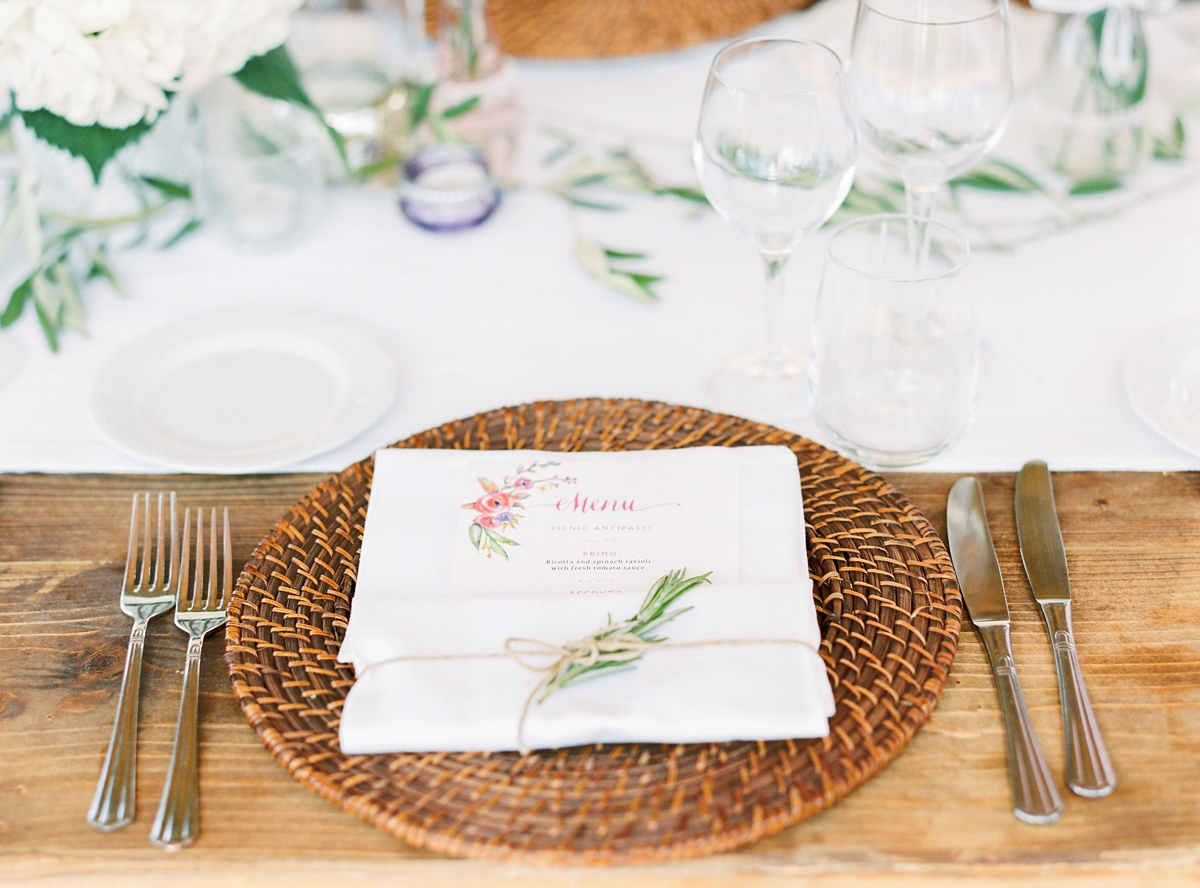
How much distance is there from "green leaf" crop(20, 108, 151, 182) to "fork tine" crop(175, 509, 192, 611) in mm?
382

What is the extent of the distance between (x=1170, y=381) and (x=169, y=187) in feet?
3.26

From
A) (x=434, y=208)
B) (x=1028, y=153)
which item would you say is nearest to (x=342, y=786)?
(x=434, y=208)

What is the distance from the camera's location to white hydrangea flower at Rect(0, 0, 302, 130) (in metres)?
0.86

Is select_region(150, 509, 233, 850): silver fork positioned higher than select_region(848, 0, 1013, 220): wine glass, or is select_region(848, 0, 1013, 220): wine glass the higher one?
select_region(848, 0, 1013, 220): wine glass

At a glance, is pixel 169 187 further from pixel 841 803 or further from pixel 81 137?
pixel 841 803

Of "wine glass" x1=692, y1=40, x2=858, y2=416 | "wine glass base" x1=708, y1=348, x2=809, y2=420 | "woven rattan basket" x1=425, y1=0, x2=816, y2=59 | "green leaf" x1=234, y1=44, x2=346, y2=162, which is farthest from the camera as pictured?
"woven rattan basket" x1=425, y1=0, x2=816, y2=59

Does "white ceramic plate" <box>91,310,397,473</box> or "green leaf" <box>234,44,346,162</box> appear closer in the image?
"white ceramic plate" <box>91,310,397,473</box>

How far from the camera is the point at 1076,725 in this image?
61cm

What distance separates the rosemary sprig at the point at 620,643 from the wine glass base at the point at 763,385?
28cm

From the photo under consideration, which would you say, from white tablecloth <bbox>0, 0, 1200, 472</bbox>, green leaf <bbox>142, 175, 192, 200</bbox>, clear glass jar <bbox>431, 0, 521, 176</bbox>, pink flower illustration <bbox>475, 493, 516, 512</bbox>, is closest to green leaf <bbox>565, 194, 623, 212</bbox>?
white tablecloth <bbox>0, 0, 1200, 472</bbox>

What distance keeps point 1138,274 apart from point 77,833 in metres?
1.00

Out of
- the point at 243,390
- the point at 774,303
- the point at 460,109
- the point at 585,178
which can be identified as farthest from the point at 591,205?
the point at 243,390

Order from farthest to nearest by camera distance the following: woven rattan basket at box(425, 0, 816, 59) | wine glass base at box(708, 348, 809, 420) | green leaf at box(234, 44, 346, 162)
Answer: woven rattan basket at box(425, 0, 816, 59), green leaf at box(234, 44, 346, 162), wine glass base at box(708, 348, 809, 420)

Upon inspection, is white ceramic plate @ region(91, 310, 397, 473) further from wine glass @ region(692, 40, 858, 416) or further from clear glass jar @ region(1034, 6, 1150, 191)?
clear glass jar @ region(1034, 6, 1150, 191)
